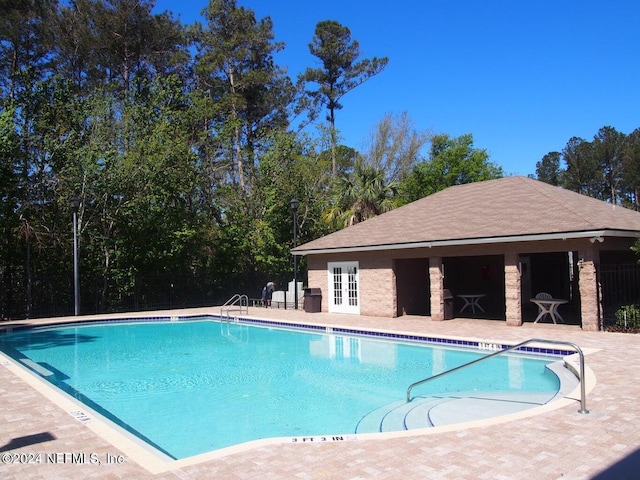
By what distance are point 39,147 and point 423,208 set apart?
55.3 feet

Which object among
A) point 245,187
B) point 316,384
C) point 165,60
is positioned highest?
point 165,60

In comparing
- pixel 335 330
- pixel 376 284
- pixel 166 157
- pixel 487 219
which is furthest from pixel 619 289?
pixel 166 157

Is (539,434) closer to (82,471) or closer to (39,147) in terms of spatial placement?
(82,471)

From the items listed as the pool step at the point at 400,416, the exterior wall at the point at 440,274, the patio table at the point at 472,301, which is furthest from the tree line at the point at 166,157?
the pool step at the point at 400,416

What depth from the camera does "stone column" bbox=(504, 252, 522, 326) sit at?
1519 centimetres

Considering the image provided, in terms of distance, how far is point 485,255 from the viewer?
778 inches

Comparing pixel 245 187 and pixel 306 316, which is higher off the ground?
pixel 245 187

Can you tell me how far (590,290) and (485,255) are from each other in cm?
627

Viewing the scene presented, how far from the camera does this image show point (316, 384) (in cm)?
1045

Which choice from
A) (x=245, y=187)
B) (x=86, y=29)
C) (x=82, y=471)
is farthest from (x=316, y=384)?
(x=86, y=29)

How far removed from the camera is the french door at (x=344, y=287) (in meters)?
20.2

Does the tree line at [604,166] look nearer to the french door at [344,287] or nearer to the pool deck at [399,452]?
the french door at [344,287]

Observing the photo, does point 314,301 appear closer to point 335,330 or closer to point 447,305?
point 335,330

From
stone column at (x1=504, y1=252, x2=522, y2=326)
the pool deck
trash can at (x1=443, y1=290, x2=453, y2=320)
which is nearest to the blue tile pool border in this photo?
stone column at (x1=504, y1=252, x2=522, y2=326)
